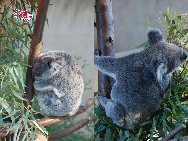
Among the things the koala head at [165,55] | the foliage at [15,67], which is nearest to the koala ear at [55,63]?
the foliage at [15,67]

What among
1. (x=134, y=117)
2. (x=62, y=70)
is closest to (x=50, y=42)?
(x=62, y=70)

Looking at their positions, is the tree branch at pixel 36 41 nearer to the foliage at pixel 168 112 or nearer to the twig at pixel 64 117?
the twig at pixel 64 117

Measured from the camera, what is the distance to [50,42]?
0.86 m

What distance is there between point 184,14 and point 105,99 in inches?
21.5

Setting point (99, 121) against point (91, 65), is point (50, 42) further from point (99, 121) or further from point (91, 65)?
point (99, 121)

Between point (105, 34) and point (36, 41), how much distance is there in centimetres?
29

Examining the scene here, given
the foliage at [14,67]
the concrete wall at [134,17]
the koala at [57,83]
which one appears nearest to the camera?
the foliage at [14,67]

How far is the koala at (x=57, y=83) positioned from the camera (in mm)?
927

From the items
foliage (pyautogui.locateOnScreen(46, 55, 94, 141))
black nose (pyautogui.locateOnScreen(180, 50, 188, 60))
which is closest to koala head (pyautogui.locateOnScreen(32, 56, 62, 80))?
foliage (pyautogui.locateOnScreen(46, 55, 94, 141))

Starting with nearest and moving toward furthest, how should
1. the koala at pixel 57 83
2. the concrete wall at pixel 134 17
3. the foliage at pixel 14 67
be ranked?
the foliage at pixel 14 67 < the koala at pixel 57 83 < the concrete wall at pixel 134 17

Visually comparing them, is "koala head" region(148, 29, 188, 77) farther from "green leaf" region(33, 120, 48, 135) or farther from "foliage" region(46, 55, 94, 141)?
"green leaf" region(33, 120, 48, 135)

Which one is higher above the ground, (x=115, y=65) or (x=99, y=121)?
(x=115, y=65)

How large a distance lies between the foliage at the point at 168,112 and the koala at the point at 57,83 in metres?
0.12

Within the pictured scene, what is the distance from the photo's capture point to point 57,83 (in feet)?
3.41
